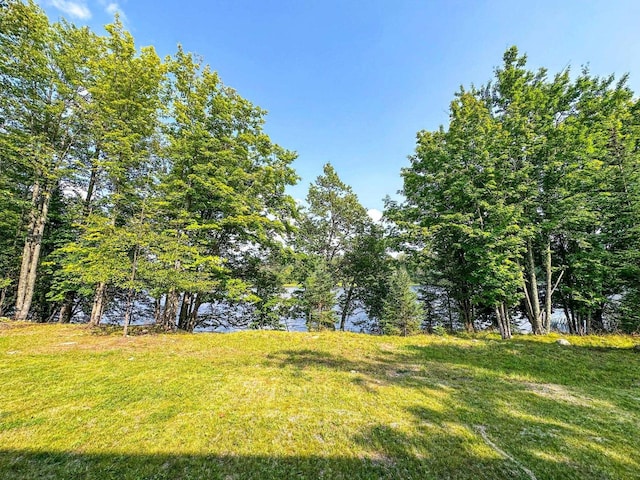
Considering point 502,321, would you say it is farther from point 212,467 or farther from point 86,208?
point 86,208

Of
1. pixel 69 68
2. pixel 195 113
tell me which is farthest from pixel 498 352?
pixel 69 68

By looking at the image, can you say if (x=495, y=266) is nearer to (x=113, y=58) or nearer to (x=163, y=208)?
(x=163, y=208)

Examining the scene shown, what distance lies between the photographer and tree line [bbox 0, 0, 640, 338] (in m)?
10.0

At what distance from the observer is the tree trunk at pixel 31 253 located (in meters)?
10.6

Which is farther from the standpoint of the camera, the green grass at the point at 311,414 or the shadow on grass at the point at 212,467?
the green grass at the point at 311,414

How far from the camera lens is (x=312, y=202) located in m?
19.3

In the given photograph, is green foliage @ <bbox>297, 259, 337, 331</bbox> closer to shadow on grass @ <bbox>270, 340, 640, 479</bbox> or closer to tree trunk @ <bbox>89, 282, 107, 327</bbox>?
shadow on grass @ <bbox>270, 340, 640, 479</bbox>

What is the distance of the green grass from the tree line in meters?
3.73

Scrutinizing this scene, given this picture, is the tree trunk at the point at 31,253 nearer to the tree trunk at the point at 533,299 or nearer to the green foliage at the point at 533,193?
the green foliage at the point at 533,193

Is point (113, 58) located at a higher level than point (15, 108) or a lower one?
higher

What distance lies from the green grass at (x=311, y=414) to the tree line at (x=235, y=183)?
373 centimetres

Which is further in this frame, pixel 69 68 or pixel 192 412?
pixel 69 68

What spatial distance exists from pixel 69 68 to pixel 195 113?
18.3 ft

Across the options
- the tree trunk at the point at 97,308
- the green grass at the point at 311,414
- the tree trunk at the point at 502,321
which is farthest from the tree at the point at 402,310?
the tree trunk at the point at 97,308
